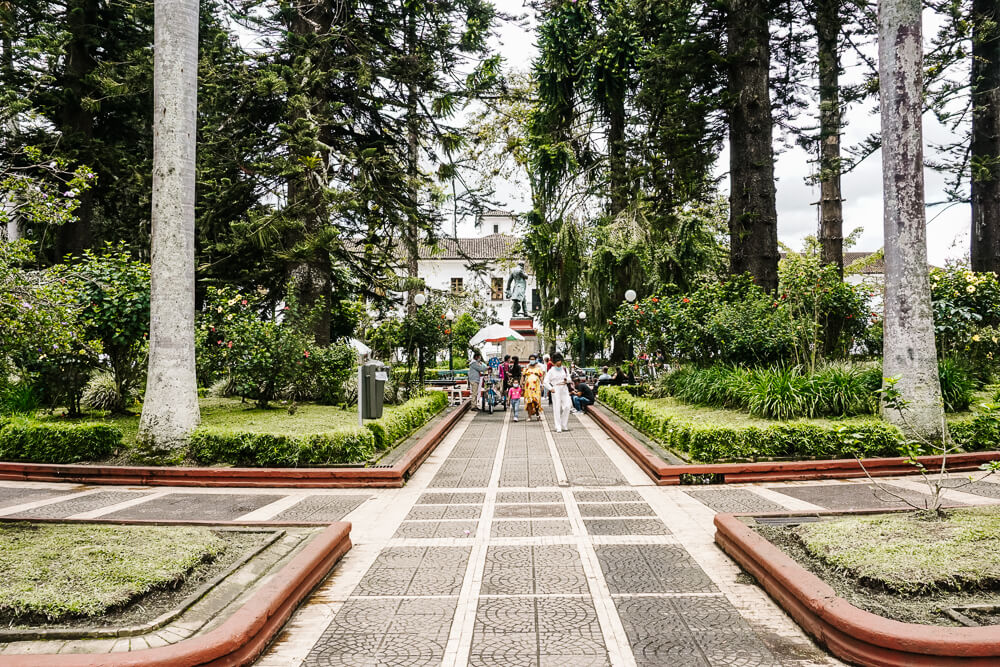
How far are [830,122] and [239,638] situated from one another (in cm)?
1762

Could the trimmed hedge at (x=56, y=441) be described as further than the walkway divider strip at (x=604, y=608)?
Yes

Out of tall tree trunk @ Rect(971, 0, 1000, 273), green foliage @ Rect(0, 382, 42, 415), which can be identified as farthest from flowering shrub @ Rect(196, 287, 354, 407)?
tall tree trunk @ Rect(971, 0, 1000, 273)

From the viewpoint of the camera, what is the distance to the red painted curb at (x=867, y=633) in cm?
339

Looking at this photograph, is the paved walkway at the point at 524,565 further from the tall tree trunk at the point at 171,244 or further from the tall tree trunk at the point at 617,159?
the tall tree trunk at the point at 617,159

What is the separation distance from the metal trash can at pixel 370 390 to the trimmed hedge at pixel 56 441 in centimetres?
366

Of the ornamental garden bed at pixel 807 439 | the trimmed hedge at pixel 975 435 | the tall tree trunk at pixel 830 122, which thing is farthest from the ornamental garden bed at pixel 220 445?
the tall tree trunk at pixel 830 122

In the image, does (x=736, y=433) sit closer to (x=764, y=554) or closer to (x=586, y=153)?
(x=764, y=554)

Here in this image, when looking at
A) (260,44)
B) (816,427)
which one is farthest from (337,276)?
(816,427)

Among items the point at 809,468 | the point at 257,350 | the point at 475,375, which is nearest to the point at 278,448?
the point at 257,350

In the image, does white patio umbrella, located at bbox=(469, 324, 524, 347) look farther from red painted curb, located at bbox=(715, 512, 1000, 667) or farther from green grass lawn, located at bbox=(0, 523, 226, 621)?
red painted curb, located at bbox=(715, 512, 1000, 667)

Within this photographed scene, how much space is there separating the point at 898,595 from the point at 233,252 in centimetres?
1506

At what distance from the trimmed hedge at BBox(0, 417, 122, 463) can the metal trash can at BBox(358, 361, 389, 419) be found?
3.66 meters

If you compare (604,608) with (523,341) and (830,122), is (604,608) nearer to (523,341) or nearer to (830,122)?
(830,122)

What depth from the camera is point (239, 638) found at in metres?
3.66
